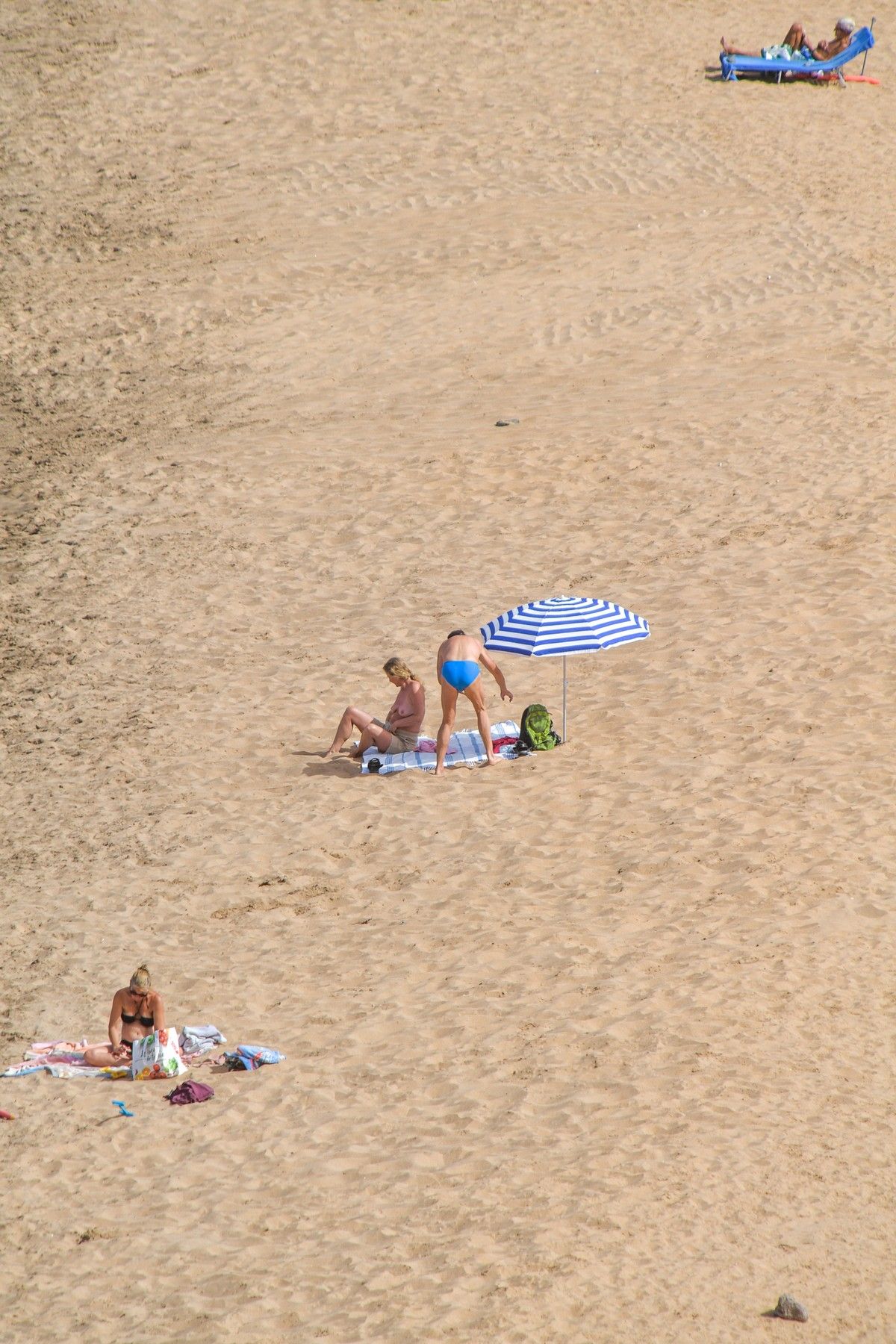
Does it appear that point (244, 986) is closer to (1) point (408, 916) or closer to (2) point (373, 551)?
(1) point (408, 916)

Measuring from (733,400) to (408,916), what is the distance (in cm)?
937

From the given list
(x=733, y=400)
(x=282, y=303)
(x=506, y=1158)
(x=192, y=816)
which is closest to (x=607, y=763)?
(x=192, y=816)

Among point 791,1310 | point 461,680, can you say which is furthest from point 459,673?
point 791,1310

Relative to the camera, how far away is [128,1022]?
829cm

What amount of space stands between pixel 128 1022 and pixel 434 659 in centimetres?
526

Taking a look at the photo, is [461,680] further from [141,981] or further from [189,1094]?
[189,1094]

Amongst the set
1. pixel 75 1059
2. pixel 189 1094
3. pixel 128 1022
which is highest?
pixel 128 1022

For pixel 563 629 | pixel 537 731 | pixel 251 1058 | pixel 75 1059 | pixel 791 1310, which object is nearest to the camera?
pixel 791 1310

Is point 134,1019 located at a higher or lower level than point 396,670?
lower

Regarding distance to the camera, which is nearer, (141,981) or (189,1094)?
(189,1094)

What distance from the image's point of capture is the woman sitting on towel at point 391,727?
11.4 m

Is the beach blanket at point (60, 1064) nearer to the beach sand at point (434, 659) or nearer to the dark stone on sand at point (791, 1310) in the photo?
the beach sand at point (434, 659)

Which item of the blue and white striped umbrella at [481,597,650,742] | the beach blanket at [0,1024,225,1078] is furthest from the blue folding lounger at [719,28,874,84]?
the beach blanket at [0,1024,225,1078]

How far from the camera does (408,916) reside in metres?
9.45
